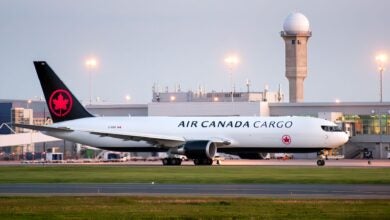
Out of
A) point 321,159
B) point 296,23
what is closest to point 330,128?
point 321,159

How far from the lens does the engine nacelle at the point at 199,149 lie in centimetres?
9169

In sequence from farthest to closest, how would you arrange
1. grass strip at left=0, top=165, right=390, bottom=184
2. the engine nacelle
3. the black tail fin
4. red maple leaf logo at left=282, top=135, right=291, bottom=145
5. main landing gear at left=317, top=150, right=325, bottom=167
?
the black tail fin → red maple leaf logo at left=282, top=135, right=291, bottom=145 → the engine nacelle → main landing gear at left=317, top=150, right=325, bottom=167 → grass strip at left=0, top=165, right=390, bottom=184

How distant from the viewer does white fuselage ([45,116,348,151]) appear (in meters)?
92.6

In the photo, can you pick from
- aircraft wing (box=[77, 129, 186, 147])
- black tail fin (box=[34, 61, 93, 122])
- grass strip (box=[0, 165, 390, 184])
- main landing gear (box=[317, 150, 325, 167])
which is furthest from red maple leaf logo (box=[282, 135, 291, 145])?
black tail fin (box=[34, 61, 93, 122])

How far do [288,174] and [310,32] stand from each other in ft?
323

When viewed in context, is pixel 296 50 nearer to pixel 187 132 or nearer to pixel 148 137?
pixel 187 132

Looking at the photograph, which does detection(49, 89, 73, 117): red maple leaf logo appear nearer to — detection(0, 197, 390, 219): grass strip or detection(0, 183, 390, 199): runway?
detection(0, 183, 390, 199): runway

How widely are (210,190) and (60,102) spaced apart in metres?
49.0

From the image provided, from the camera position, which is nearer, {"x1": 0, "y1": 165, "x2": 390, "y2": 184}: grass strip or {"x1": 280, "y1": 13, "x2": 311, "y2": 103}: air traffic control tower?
{"x1": 0, "y1": 165, "x2": 390, "y2": 184}: grass strip

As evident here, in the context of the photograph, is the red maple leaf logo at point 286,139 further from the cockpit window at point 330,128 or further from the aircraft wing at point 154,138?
the aircraft wing at point 154,138

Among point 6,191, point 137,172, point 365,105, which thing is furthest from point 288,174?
point 365,105

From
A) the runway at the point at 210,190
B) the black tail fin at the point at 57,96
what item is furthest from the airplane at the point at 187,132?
the runway at the point at 210,190

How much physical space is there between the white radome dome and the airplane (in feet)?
222

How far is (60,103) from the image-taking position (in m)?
100
